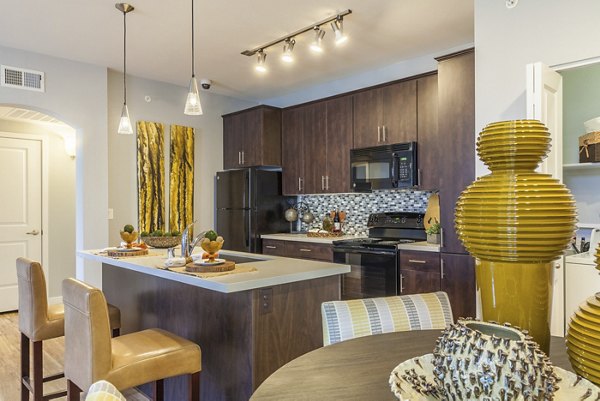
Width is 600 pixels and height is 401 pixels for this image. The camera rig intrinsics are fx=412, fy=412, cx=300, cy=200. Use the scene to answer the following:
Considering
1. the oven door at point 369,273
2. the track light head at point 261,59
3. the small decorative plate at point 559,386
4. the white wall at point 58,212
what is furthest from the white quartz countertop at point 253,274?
the white wall at point 58,212

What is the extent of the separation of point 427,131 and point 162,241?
2505 mm

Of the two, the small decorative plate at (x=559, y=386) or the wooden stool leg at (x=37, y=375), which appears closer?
the small decorative plate at (x=559, y=386)

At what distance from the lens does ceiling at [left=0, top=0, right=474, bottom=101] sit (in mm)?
3053

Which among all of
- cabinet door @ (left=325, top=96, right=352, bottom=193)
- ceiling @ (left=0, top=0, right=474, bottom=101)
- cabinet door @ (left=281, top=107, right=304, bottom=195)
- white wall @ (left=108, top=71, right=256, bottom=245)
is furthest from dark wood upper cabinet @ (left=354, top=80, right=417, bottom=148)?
white wall @ (left=108, top=71, right=256, bottom=245)

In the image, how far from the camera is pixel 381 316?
4.56 feet

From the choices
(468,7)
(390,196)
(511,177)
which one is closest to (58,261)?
(390,196)

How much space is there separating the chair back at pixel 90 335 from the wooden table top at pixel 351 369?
3.18 ft

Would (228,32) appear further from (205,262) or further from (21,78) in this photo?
(205,262)

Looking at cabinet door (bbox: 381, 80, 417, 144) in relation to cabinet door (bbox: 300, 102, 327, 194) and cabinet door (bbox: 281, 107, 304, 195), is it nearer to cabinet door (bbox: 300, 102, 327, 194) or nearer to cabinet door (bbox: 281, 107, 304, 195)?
cabinet door (bbox: 300, 102, 327, 194)

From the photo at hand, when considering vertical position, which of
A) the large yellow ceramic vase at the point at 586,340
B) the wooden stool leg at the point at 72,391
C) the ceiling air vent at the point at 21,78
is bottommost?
the wooden stool leg at the point at 72,391

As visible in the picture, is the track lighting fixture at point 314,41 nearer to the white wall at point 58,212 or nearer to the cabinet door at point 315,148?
the cabinet door at point 315,148

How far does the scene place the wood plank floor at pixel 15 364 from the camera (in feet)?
9.01

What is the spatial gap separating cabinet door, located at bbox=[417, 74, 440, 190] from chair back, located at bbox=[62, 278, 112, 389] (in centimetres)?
294

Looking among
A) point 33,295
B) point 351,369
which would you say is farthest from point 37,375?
point 351,369
